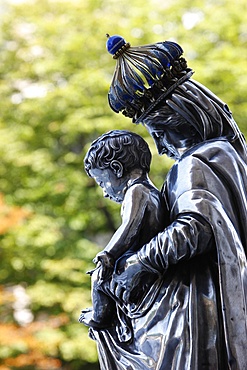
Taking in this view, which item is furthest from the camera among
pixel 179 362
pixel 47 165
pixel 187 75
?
pixel 47 165

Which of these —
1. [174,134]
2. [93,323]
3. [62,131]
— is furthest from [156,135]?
[62,131]

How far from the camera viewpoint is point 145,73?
192 centimetres

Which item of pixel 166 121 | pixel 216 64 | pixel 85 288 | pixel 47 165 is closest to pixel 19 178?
pixel 47 165

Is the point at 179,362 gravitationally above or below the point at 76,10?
below

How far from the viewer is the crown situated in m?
1.91

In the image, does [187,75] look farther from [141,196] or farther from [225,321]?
[225,321]

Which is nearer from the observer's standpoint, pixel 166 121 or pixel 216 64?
pixel 166 121

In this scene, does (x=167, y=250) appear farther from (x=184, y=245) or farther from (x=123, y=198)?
(x=123, y=198)

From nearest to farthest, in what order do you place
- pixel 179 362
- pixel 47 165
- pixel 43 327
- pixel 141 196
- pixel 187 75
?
pixel 179 362
pixel 141 196
pixel 187 75
pixel 43 327
pixel 47 165

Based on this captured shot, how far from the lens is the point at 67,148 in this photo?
7863mm

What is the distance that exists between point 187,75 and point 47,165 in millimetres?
5518

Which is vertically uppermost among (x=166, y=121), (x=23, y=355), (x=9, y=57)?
(x=9, y=57)

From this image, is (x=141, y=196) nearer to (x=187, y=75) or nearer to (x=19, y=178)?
(x=187, y=75)

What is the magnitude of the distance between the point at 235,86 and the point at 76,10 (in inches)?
87.8
